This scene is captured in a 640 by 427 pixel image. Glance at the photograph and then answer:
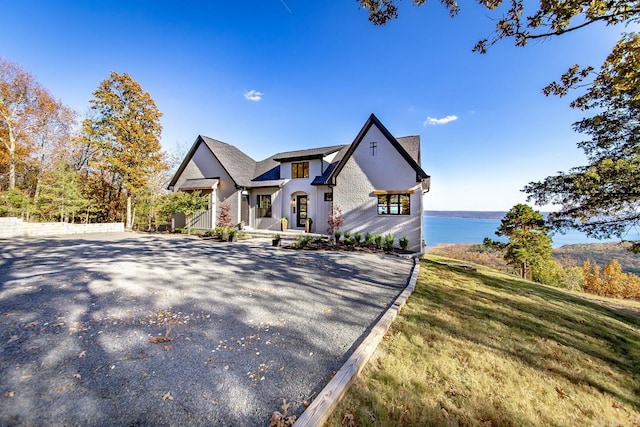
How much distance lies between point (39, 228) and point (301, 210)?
51.7ft

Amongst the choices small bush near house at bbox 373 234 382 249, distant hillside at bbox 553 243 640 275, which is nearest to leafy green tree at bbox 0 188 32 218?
small bush near house at bbox 373 234 382 249

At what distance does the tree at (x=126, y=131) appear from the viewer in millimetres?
17484

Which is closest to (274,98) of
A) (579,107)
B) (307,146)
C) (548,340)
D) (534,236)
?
(307,146)

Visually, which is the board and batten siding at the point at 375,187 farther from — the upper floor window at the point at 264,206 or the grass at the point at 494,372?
the grass at the point at 494,372

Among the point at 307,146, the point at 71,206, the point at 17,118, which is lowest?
the point at 71,206

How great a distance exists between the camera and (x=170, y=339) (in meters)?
3.33

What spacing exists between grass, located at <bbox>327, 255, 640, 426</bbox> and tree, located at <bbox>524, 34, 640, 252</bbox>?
19.0 feet

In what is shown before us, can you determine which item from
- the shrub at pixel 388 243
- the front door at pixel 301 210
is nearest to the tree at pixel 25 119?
the front door at pixel 301 210

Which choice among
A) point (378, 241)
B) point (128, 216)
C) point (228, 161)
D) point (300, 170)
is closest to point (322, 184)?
point (300, 170)

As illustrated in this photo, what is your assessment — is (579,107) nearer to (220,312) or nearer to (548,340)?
(548,340)

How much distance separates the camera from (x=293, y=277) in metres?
6.65

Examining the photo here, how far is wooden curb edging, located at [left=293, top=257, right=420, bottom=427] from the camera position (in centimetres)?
205

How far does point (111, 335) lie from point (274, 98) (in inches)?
674

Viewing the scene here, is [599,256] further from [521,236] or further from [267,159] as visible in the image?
[267,159]
